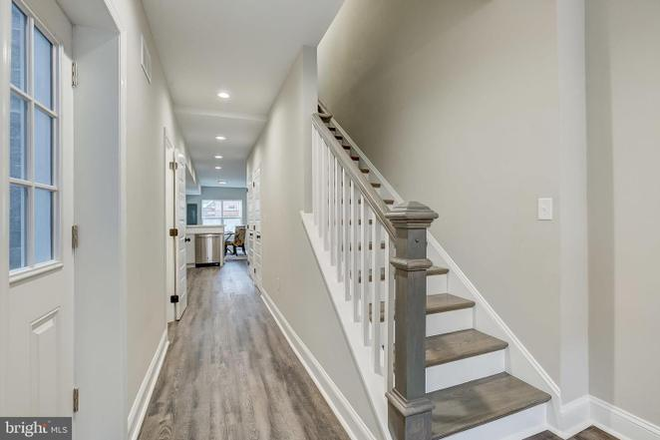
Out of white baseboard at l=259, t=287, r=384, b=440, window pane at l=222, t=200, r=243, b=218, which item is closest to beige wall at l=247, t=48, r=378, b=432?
white baseboard at l=259, t=287, r=384, b=440

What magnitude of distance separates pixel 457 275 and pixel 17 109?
2423 mm

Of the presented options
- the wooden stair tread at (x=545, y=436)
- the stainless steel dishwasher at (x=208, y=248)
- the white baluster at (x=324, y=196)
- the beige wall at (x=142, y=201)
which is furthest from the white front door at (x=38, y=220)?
the stainless steel dishwasher at (x=208, y=248)

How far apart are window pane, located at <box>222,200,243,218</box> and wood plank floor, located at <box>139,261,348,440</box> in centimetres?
1056

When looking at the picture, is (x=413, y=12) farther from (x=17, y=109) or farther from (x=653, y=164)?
(x=17, y=109)

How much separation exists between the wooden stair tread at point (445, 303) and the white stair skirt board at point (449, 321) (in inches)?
1.6

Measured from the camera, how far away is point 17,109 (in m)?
1.02

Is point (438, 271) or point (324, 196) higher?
point (324, 196)

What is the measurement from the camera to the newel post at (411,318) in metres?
1.26

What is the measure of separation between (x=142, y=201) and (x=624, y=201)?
2.70 metres

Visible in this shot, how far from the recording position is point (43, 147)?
1188mm

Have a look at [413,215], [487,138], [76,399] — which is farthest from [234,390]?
[487,138]

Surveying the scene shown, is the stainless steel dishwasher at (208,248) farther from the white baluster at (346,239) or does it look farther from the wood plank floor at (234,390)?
the white baluster at (346,239)

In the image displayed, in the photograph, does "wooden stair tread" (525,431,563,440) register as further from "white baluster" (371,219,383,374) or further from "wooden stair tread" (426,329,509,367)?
"white baluster" (371,219,383,374)

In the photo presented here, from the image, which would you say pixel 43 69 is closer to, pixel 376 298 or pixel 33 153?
pixel 33 153
